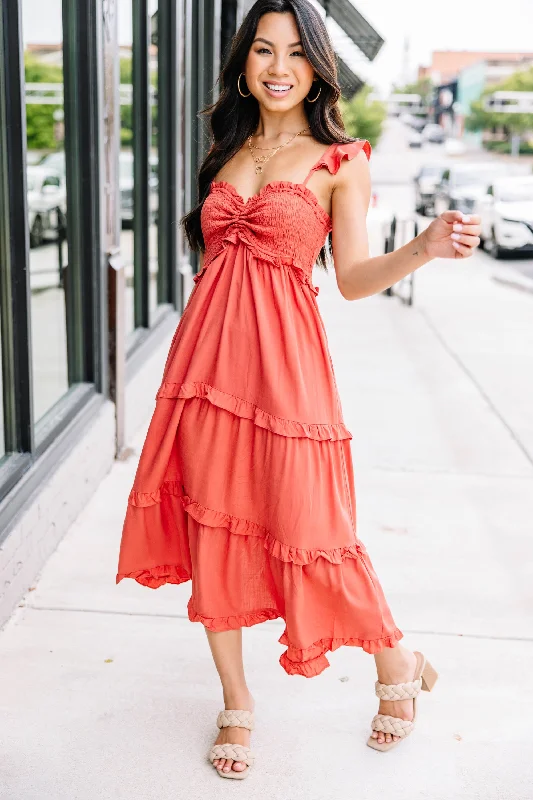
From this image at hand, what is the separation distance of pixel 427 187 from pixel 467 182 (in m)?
7.33

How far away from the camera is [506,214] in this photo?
749 inches

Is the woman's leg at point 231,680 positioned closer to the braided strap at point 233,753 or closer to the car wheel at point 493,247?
the braided strap at point 233,753

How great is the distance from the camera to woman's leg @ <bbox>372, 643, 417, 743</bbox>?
281 centimetres

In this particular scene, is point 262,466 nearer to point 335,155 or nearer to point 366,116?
point 335,155

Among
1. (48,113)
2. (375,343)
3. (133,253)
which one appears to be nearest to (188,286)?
(133,253)

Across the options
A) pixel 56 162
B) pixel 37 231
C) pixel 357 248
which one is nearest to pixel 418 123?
pixel 56 162

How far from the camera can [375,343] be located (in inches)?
372

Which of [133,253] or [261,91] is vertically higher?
[261,91]

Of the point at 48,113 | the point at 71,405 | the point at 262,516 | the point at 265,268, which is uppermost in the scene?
the point at 48,113

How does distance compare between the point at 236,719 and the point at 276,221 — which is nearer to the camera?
the point at 276,221

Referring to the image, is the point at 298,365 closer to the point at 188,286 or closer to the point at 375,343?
the point at 188,286

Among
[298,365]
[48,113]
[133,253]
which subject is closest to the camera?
[298,365]

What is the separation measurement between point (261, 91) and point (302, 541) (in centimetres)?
117

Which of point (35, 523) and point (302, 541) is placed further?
point (35, 523)
